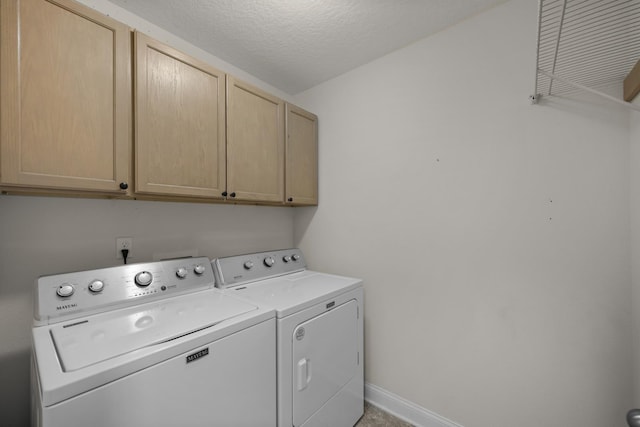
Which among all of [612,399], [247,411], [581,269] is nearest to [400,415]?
[612,399]

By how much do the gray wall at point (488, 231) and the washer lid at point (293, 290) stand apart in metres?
0.37

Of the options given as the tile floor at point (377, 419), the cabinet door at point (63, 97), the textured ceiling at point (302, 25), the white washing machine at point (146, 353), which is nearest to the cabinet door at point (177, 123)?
the cabinet door at point (63, 97)

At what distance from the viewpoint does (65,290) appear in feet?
3.50

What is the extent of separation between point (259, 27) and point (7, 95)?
122 centimetres

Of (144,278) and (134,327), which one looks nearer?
(134,327)

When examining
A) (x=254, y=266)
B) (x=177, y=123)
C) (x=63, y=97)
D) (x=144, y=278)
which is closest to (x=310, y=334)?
(x=254, y=266)

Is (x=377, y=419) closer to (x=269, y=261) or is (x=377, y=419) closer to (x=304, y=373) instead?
(x=304, y=373)

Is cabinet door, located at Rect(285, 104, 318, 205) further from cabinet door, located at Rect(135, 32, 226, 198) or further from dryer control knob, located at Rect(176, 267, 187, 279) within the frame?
dryer control knob, located at Rect(176, 267, 187, 279)

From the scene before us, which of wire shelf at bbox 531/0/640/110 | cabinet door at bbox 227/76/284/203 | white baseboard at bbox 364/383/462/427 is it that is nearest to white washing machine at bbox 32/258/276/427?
cabinet door at bbox 227/76/284/203

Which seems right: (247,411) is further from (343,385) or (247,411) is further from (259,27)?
(259,27)

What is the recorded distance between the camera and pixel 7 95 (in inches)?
36.2

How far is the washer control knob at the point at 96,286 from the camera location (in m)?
1.13

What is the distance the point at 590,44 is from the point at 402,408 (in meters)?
2.19

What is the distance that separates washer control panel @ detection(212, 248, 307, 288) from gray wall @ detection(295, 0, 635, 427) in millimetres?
411
